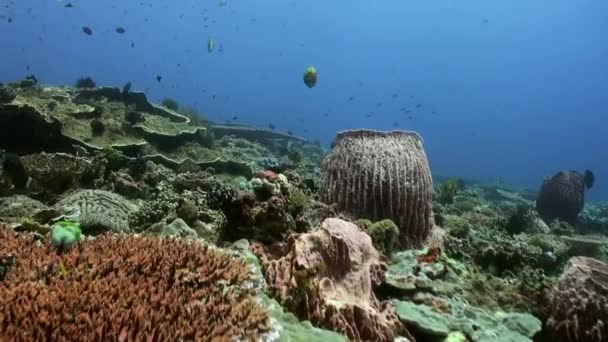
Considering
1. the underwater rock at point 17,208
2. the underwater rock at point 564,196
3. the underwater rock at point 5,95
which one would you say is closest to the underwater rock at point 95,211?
the underwater rock at point 17,208

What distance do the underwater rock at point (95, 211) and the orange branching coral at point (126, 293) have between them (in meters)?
1.39

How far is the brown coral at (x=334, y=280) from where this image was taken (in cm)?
373

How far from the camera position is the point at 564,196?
15.6m

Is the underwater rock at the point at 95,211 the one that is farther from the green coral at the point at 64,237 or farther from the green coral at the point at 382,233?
the green coral at the point at 382,233

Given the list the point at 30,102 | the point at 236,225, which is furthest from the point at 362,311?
the point at 30,102

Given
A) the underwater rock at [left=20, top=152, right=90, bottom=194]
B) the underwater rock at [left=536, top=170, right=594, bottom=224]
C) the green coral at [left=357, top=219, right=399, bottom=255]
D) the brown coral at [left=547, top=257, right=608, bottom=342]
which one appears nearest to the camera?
the brown coral at [left=547, top=257, right=608, bottom=342]

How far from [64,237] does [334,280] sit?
8.51 feet

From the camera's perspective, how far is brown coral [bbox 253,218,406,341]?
12.3 ft

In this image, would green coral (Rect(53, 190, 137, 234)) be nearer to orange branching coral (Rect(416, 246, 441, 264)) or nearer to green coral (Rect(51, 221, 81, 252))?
green coral (Rect(51, 221, 81, 252))

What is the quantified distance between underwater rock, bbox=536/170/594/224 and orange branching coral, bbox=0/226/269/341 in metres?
15.8

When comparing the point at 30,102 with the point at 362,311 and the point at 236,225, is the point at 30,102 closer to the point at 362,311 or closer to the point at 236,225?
the point at 236,225

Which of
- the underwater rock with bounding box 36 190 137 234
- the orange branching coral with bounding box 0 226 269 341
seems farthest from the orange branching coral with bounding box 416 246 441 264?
the underwater rock with bounding box 36 190 137 234

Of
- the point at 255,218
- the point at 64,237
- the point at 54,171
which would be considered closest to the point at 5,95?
the point at 54,171

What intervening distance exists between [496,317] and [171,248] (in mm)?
3400
